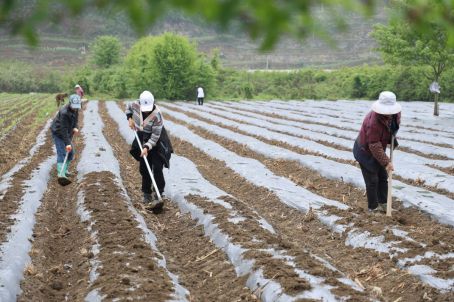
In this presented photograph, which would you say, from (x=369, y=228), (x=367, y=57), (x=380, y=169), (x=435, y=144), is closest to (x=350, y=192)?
(x=380, y=169)

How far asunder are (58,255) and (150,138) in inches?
89.2

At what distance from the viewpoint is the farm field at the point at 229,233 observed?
17.8ft

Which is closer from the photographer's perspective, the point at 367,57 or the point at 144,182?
the point at 144,182

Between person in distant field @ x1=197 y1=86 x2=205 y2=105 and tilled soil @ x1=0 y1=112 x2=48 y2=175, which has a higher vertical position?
person in distant field @ x1=197 y1=86 x2=205 y2=105

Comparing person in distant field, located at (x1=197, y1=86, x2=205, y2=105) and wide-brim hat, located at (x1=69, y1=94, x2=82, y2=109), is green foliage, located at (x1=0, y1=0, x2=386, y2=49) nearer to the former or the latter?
wide-brim hat, located at (x1=69, y1=94, x2=82, y2=109)

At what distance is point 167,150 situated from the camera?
8.83m

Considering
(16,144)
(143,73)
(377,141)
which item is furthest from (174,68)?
(377,141)

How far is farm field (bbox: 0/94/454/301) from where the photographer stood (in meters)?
5.43

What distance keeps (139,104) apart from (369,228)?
3756mm

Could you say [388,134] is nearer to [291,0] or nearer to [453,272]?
[453,272]

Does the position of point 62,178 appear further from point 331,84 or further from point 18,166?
point 331,84

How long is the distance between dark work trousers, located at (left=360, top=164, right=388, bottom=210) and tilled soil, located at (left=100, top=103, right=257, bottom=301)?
2.25 meters

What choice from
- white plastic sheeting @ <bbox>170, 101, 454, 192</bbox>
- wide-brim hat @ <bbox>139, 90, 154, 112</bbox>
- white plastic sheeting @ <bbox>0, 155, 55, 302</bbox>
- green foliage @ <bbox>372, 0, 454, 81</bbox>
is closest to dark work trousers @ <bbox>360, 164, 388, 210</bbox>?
white plastic sheeting @ <bbox>170, 101, 454, 192</bbox>

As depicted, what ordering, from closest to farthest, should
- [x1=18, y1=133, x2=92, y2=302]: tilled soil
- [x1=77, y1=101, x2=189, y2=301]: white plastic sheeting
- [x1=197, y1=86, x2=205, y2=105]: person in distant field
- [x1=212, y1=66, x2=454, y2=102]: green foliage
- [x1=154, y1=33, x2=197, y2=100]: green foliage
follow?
[x1=18, y1=133, x2=92, y2=302]: tilled soil, [x1=77, y1=101, x2=189, y2=301]: white plastic sheeting, [x1=197, y1=86, x2=205, y2=105]: person in distant field, [x1=212, y1=66, x2=454, y2=102]: green foliage, [x1=154, y1=33, x2=197, y2=100]: green foliage
